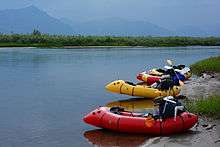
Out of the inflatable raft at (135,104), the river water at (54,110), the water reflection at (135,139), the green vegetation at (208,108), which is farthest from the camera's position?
the inflatable raft at (135,104)

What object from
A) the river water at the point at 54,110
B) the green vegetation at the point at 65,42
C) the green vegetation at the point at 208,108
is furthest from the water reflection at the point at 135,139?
the green vegetation at the point at 65,42

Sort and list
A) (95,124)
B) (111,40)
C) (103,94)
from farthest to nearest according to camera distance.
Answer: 1. (111,40)
2. (103,94)
3. (95,124)

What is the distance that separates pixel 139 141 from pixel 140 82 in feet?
58.7

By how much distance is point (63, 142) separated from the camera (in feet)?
50.8

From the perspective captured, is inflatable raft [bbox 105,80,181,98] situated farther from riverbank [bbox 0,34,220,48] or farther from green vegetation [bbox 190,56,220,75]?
riverbank [bbox 0,34,220,48]

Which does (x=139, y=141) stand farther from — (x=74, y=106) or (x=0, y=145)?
(x=74, y=106)

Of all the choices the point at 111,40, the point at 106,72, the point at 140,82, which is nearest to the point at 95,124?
the point at 140,82

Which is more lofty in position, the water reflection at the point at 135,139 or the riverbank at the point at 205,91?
the riverbank at the point at 205,91

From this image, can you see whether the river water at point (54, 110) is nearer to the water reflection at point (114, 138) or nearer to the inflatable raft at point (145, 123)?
the water reflection at point (114, 138)

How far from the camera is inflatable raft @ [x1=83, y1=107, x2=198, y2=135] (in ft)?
50.0

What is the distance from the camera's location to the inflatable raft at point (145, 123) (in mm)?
15227

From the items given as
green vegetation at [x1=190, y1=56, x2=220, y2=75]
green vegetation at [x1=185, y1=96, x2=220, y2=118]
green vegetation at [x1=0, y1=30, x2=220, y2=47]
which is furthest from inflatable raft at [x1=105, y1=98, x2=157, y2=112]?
green vegetation at [x1=0, y1=30, x2=220, y2=47]

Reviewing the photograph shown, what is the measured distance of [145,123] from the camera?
15.4m

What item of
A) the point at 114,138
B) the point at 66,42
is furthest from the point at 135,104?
the point at 66,42
